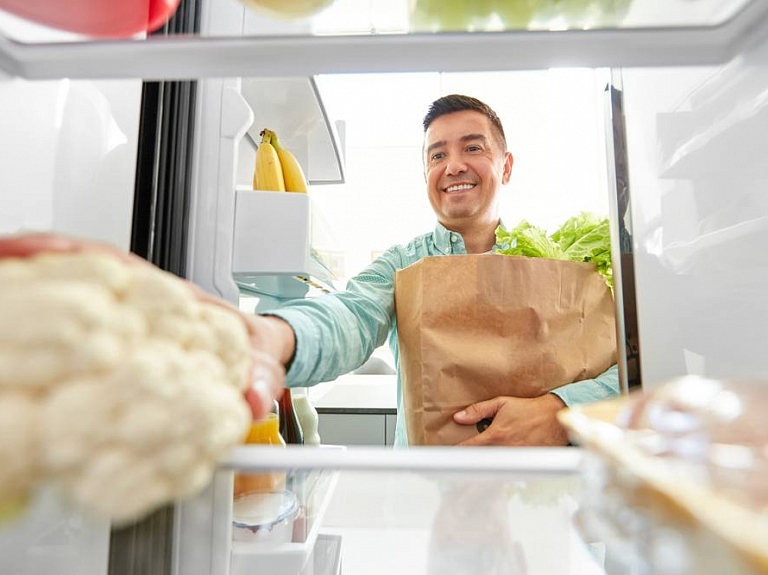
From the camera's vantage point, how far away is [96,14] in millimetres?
476

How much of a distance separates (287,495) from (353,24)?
65cm

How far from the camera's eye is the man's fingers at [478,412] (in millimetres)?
736

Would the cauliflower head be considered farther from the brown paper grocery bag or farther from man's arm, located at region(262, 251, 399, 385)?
the brown paper grocery bag

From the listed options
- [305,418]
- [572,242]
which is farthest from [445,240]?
[305,418]

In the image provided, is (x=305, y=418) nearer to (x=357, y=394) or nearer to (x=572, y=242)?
(x=572, y=242)

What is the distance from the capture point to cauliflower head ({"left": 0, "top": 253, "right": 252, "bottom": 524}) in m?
0.21

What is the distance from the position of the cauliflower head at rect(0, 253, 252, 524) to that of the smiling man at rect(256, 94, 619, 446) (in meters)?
0.26

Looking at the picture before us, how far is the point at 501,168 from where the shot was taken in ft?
4.08

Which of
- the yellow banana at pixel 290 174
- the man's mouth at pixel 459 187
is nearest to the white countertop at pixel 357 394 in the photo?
the man's mouth at pixel 459 187

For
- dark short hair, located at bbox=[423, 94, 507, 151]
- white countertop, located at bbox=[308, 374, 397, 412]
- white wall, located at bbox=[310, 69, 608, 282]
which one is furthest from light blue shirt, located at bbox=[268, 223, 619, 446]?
white wall, located at bbox=[310, 69, 608, 282]

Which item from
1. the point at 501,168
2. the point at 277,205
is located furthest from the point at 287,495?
the point at 501,168

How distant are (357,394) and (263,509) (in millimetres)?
1890

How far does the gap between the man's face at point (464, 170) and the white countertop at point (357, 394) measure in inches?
50.7

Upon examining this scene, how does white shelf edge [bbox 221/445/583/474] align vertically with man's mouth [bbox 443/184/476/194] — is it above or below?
below
